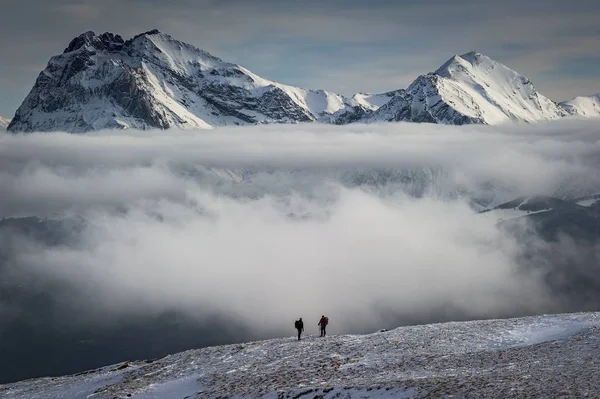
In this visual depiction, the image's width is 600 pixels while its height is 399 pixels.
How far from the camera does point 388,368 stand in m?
48.2

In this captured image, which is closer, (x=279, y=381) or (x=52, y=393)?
(x=279, y=381)

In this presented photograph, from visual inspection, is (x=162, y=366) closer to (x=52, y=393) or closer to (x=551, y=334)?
(x=52, y=393)

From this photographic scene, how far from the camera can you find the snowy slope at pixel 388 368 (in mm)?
38594

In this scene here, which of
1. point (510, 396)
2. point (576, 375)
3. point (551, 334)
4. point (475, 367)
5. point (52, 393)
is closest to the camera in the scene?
point (510, 396)

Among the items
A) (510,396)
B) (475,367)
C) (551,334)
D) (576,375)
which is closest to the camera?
(510,396)

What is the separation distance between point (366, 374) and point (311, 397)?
7445 mm

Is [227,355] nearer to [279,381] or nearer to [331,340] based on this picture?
[331,340]

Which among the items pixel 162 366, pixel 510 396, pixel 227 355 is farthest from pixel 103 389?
pixel 510 396

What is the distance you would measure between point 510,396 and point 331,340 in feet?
90.3

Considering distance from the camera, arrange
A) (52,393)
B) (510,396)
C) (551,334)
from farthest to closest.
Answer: (52,393) < (551,334) < (510,396)

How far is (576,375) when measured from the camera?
38.4 meters

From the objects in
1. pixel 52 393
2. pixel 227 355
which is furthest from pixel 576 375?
pixel 52 393

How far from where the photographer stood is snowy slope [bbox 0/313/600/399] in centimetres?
3859

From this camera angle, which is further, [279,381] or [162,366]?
[162,366]
